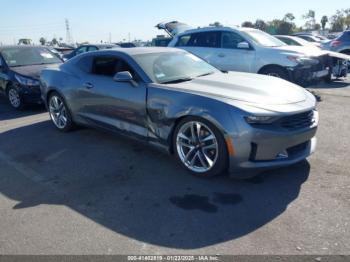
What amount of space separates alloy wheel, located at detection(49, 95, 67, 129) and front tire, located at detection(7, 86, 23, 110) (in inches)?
91.8

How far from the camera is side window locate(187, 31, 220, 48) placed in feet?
30.5

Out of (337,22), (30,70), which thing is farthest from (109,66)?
(337,22)

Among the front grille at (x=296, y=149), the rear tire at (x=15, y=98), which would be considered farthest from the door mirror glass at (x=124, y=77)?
the rear tire at (x=15, y=98)

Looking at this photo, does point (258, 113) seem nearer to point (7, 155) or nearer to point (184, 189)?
point (184, 189)

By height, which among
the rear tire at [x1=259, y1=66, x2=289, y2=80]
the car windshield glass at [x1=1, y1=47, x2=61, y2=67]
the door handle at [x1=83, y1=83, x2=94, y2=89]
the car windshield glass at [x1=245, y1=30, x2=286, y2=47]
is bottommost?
the rear tire at [x1=259, y1=66, x2=289, y2=80]

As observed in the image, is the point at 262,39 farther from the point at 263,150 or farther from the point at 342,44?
the point at 263,150

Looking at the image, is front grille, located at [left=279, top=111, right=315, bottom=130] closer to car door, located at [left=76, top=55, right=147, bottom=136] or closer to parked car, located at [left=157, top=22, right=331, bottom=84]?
car door, located at [left=76, top=55, right=147, bottom=136]

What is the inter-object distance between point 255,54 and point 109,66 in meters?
4.65

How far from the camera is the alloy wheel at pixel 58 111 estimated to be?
5.96 m

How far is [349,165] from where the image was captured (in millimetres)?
4039

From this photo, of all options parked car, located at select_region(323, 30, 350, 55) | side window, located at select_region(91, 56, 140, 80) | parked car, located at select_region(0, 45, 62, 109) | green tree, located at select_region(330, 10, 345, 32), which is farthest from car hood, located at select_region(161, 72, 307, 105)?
green tree, located at select_region(330, 10, 345, 32)

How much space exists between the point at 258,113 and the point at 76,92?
3.24 m

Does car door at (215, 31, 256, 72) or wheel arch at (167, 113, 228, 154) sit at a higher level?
car door at (215, 31, 256, 72)

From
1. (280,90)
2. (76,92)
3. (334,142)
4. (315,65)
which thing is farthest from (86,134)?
(315,65)
